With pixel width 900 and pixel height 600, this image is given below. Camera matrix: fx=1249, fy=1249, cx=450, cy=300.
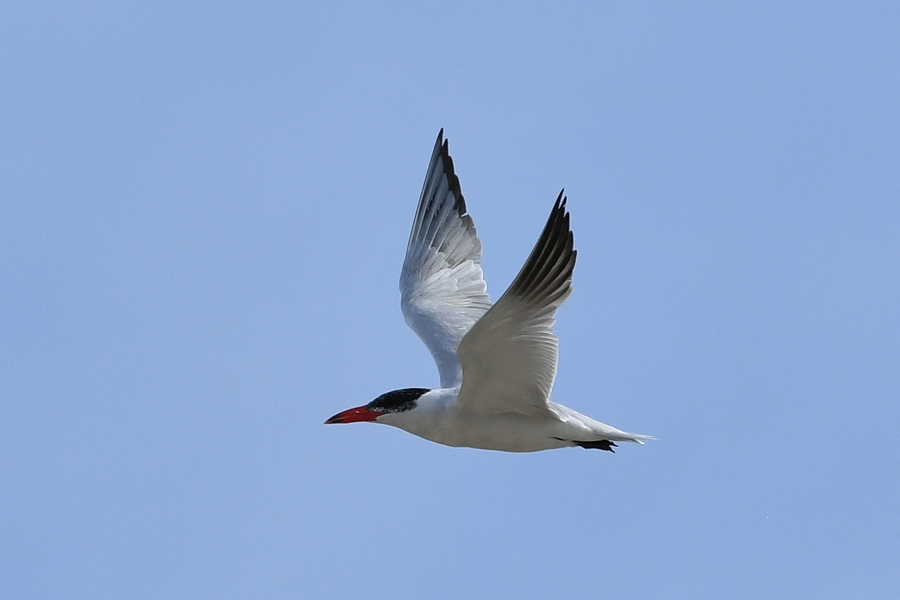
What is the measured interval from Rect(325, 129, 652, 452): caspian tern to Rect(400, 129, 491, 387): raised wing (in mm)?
18

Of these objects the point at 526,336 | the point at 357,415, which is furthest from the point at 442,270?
the point at 526,336

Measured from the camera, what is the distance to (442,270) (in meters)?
12.9

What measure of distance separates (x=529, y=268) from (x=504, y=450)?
2.01 metres

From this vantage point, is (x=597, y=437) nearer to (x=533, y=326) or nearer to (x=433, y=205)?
(x=533, y=326)

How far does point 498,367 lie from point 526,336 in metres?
0.39

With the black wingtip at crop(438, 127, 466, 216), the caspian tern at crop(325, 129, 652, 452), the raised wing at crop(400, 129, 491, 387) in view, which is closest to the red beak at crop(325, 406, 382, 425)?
the caspian tern at crop(325, 129, 652, 452)

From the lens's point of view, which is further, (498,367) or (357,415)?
(357,415)

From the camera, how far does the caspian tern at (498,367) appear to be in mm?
8859

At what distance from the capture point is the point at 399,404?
10.3 meters

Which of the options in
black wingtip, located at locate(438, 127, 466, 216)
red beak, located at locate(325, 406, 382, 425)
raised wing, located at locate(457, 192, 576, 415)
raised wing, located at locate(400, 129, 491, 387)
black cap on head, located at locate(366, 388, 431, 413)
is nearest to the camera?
raised wing, located at locate(457, 192, 576, 415)

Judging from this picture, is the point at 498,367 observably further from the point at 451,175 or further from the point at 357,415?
the point at 451,175

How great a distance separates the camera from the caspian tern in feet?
29.1

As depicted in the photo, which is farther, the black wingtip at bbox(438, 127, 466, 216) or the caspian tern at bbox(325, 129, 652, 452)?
the black wingtip at bbox(438, 127, 466, 216)

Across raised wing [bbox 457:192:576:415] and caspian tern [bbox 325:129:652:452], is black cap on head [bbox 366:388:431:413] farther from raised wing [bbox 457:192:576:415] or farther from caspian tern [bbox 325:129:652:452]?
raised wing [bbox 457:192:576:415]
